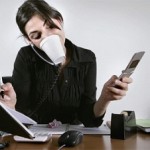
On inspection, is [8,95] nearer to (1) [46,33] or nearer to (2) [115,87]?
(1) [46,33]

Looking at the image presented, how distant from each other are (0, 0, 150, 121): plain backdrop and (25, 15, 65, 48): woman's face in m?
1.00

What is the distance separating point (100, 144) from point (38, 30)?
518 millimetres

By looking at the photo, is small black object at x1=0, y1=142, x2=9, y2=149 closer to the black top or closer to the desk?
the desk

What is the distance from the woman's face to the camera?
1.03 m

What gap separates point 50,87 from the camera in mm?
1214

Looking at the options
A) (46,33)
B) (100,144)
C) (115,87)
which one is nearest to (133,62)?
(115,87)

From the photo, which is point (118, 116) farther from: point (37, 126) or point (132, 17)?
point (132, 17)

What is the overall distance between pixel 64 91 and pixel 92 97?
144mm

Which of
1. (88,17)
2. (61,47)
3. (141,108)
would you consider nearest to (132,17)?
(88,17)

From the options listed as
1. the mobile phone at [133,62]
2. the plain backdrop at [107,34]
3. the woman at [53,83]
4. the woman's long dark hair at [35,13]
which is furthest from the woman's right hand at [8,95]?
the plain backdrop at [107,34]

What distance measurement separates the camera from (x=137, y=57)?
749mm

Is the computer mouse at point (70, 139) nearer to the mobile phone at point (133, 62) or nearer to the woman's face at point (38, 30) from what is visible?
the mobile phone at point (133, 62)

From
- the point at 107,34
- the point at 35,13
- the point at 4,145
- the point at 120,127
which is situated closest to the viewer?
the point at 4,145

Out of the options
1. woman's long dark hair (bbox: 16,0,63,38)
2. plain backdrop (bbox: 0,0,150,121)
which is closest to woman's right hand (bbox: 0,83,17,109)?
woman's long dark hair (bbox: 16,0,63,38)
